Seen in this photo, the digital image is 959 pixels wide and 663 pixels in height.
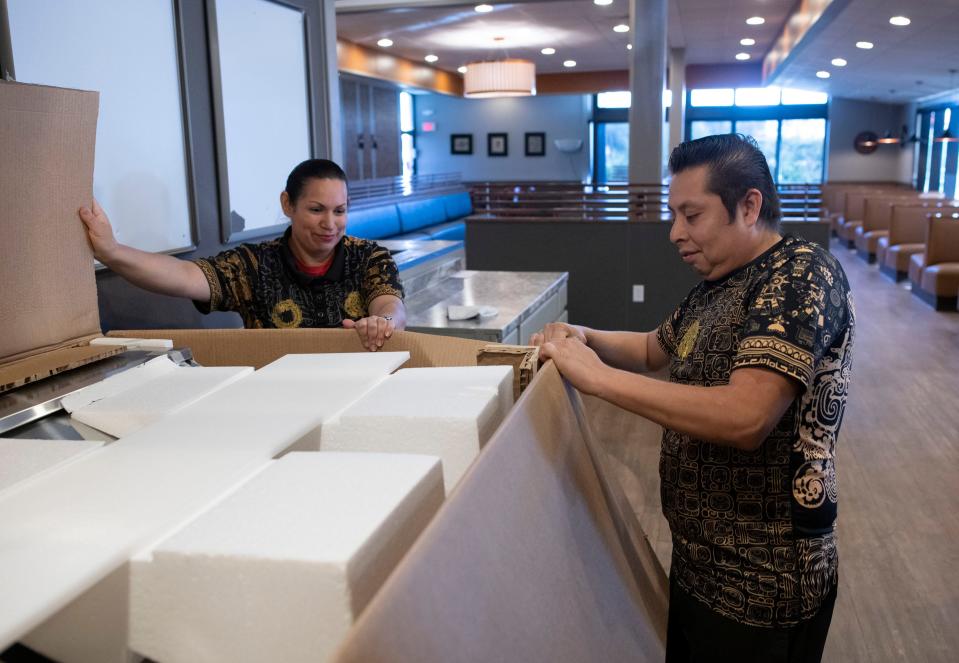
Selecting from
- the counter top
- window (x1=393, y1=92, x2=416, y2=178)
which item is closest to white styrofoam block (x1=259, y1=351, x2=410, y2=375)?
the counter top

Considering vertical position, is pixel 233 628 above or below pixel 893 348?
above

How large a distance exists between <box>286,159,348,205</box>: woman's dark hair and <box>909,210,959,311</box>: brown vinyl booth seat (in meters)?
7.68

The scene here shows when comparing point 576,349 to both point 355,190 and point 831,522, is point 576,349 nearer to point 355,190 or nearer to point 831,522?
point 831,522

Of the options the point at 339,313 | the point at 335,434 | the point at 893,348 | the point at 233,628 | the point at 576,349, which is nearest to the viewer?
the point at 233,628

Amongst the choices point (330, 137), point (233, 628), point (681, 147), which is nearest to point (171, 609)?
point (233, 628)

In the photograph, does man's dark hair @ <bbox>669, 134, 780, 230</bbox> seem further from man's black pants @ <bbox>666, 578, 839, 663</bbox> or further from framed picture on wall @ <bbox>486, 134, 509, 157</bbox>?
framed picture on wall @ <bbox>486, 134, 509, 157</bbox>

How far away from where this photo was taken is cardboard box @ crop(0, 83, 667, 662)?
57 centimetres

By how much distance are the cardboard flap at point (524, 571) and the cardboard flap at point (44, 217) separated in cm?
81

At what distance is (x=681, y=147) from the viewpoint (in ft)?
4.82

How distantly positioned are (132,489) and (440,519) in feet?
1.02

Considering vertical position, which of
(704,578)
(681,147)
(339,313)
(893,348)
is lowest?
(893,348)

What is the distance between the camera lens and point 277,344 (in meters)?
1.46

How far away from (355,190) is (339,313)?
8531 millimetres

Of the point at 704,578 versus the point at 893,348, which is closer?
the point at 704,578
